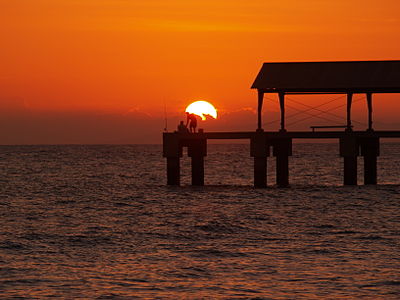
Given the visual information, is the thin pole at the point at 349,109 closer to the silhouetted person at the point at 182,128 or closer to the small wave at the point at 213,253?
the silhouetted person at the point at 182,128

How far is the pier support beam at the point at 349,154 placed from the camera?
134ft

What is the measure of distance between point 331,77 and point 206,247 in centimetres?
2112

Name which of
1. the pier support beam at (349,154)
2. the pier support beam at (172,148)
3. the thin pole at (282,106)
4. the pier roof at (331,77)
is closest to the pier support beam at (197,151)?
the pier support beam at (172,148)

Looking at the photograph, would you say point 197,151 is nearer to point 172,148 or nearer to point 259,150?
point 172,148

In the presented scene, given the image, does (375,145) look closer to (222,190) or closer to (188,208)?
(222,190)

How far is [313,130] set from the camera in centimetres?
4172

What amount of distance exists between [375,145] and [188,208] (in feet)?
39.9

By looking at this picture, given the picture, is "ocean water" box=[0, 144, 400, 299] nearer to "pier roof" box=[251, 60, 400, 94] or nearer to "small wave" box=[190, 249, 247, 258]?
"small wave" box=[190, 249, 247, 258]

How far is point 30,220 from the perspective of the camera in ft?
107

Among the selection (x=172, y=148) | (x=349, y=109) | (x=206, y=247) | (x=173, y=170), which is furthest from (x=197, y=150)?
(x=206, y=247)

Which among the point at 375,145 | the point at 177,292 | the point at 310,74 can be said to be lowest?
the point at 177,292

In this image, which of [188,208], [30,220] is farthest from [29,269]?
[188,208]

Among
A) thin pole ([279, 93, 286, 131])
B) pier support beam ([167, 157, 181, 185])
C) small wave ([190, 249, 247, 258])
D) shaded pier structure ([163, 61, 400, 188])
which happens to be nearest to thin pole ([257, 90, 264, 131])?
shaded pier structure ([163, 61, 400, 188])

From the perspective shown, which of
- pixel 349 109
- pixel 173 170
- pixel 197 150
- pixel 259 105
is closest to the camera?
pixel 349 109
